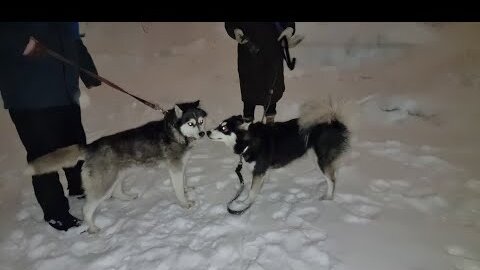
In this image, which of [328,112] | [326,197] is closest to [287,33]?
[328,112]

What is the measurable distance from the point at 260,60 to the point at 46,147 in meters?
1.11

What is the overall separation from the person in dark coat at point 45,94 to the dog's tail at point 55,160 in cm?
11

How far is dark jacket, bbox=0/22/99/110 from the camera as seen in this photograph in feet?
4.36

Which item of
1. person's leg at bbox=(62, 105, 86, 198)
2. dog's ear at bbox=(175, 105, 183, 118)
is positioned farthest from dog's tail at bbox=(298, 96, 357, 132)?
person's leg at bbox=(62, 105, 86, 198)

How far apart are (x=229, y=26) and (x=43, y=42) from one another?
76 cm

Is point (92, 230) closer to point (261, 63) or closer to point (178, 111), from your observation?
point (178, 111)

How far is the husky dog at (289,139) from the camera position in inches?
67.7

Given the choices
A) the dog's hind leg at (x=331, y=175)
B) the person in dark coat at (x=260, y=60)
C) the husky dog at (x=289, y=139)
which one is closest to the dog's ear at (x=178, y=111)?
the husky dog at (x=289, y=139)

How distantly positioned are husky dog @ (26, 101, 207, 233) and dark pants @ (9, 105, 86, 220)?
0.10m

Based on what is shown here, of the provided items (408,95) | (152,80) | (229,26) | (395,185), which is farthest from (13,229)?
(408,95)

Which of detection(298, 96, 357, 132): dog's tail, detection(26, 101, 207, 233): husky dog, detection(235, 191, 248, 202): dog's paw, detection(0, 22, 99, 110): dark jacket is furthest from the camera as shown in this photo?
detection(235, 191, 248, 202): dog's paw

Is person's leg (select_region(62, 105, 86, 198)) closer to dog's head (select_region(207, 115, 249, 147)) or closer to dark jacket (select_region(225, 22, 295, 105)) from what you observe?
dog's head (select_region(207, 115, 249, 147))

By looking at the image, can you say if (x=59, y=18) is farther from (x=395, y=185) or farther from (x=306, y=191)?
(x=395, y=185)

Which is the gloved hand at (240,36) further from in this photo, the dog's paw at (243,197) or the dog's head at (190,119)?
the dog's paw at (243,197)
